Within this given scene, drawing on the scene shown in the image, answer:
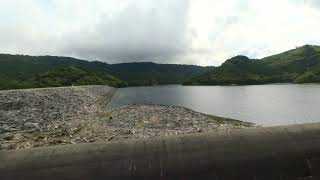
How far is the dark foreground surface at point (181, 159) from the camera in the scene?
1043 cm

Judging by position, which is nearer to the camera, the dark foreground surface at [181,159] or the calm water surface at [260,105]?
the dark foreground surface at [181,159]

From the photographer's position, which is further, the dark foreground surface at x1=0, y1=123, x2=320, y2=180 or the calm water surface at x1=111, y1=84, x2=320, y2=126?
the calm water surface at x1=111, y1=84, x2=320, y2=126

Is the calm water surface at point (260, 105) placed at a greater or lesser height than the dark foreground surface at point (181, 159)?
lesser

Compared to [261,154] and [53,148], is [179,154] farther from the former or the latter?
[53,148]

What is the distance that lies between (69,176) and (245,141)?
5380 mm

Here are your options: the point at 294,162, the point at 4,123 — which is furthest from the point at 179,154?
the point at 4,123

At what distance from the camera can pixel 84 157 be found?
35.0 feet

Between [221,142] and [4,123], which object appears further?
[4,123]

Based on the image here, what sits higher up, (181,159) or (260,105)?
(181,159)

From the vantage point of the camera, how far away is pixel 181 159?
10781mm

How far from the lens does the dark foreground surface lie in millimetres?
10430

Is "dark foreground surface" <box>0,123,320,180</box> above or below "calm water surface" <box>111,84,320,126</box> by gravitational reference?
above

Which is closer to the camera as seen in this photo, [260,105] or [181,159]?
[181,159]

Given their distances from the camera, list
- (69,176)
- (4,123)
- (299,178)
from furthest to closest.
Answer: (4,123)
(299,178)
(69,176)
